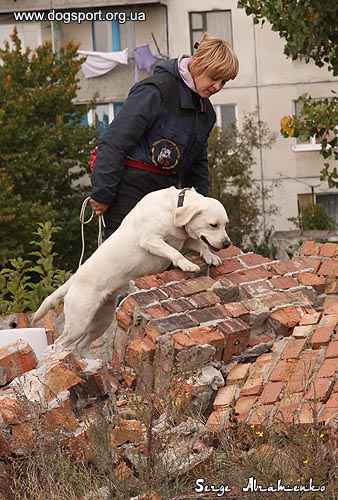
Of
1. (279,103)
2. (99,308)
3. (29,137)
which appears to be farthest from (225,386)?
(279,103)

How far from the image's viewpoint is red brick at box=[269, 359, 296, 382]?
6211mm

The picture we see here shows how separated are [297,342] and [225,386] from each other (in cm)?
49

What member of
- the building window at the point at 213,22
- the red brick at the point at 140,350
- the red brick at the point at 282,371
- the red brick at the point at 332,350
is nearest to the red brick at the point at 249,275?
the red brick at the point at 140,350

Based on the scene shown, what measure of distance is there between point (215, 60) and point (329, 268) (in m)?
1.69

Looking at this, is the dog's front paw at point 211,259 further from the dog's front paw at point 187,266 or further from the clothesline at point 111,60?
the clothesline at point 111,60

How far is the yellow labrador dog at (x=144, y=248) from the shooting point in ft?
24.0

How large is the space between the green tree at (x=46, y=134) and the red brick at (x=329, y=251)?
1151 inches

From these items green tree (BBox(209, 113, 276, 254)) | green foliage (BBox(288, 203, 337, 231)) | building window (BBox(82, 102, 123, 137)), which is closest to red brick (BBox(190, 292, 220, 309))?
green tree (BBox(209, 113, 276, 254))

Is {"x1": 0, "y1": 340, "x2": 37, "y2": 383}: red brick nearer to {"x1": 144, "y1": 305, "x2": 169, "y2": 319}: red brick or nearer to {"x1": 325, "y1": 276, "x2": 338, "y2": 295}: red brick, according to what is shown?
{"x1": 144, "y1": 305, "x2": 169, "y2": 319}: red brick

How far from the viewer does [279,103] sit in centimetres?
4312

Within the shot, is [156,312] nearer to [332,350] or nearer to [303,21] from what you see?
[332,350]

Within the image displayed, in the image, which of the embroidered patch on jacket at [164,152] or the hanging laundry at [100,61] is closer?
the embroidered patch on jacket at [164,152]

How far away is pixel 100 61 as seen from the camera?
43594mm
